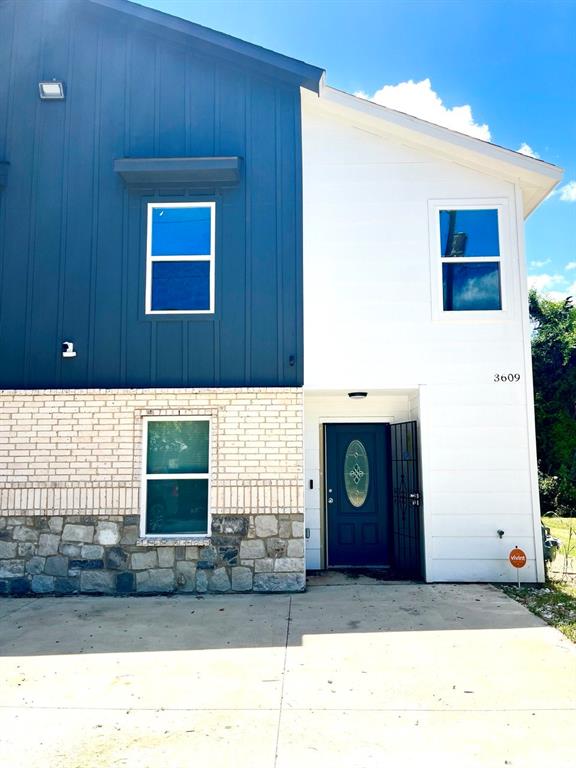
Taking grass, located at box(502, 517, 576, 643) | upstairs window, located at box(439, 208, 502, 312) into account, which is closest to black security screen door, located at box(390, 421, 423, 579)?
A: grass, located at box(502, 517, 576, 643)

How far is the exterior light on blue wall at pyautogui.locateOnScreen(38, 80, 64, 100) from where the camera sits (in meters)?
8.09

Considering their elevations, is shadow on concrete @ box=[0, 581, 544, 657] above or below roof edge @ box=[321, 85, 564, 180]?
below

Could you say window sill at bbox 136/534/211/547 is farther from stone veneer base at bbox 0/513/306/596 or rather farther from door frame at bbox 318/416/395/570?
door frame at bbox 318/416/395/570

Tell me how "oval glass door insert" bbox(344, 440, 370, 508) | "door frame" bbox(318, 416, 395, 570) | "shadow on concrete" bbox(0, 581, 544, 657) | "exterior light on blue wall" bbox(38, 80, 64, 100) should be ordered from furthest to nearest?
"oval glass door insert" bbox(344, 440, 370, 508)
"door frame" bbox(318, 416, 395, 570)
"exterior light on blue wall" bbox(38, 80, 64, 100)
"shadow on concrete" bbox(0, 581, 544, 657)

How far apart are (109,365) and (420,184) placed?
512 centimetres

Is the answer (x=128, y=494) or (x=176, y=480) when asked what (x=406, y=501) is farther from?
(x=128, y=494)

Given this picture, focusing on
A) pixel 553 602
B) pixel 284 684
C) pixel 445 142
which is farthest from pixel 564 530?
pixel 284 684

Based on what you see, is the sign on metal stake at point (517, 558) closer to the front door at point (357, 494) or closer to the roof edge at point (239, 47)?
the front door at point (357, 494)

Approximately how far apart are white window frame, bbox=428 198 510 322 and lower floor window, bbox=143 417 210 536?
376 centimetres

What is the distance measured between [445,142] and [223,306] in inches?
151

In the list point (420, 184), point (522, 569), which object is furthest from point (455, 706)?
point (420, 184)

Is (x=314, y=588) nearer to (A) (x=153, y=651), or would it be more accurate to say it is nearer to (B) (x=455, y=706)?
(A) (x=153, y=651)

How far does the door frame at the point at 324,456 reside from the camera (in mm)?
8865

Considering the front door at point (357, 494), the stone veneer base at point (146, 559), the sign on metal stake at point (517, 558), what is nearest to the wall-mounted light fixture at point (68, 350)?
the stone veneer base at point (146, 559)
